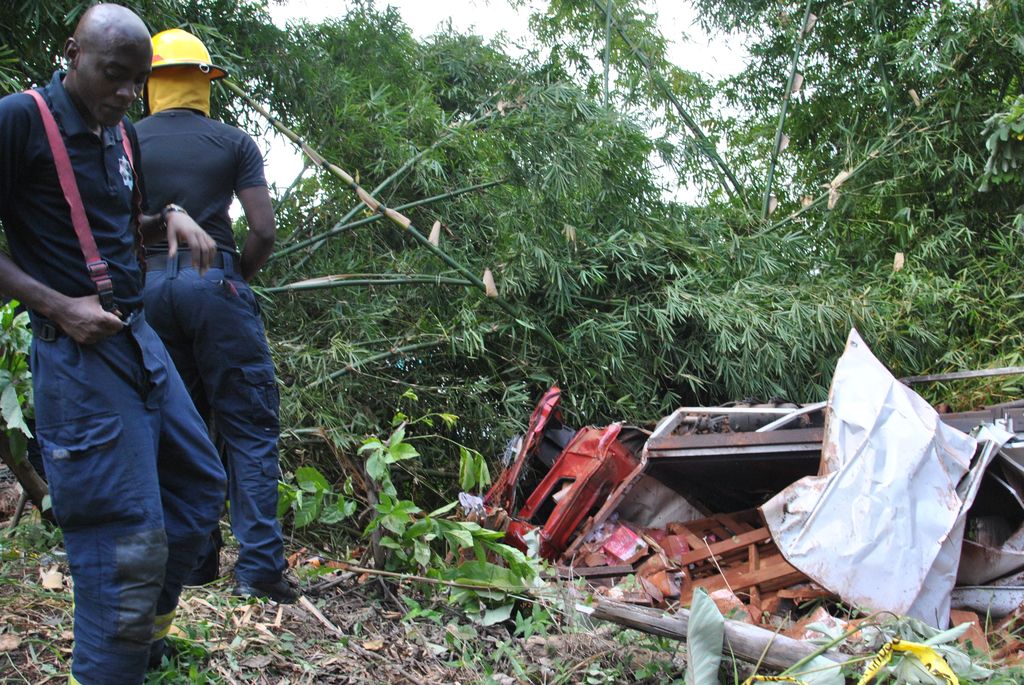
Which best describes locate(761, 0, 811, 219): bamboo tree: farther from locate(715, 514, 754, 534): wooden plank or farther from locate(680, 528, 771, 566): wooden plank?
locate(680, 528, 771, 566): wooden plank

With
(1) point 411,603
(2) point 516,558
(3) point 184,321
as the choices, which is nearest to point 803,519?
(2) point 516,558

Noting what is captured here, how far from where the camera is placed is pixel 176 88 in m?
3.04

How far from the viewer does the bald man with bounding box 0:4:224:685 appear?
197 cm

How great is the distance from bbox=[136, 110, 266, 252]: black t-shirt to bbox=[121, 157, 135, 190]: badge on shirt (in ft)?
2.54

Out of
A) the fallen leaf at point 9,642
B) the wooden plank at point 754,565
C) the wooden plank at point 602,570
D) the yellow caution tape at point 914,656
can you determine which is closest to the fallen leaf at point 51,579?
the fallen leaf at point 9,642

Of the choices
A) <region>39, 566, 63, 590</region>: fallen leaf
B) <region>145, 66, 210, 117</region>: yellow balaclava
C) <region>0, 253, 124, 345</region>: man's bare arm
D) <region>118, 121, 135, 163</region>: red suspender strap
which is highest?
<region>145, 66, 210, 117</region>: yellow balaclava

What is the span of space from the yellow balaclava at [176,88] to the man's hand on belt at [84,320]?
1.25m

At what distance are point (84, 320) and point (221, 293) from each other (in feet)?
3.26

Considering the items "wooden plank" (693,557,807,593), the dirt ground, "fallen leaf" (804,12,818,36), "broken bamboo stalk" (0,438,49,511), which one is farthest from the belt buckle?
"fallen leaf" (804,12,818,36)

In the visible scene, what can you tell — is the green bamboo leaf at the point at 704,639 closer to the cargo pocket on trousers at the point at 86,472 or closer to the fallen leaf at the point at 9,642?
the cargo pocket on trousers at the point at 86,472

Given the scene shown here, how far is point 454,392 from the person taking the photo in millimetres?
4777

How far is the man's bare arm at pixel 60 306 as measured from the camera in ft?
6.40

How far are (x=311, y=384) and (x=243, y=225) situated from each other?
0.99 metres

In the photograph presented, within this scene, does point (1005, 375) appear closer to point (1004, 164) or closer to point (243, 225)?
point (1004, 164)
